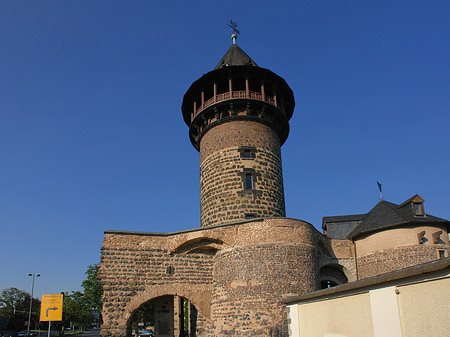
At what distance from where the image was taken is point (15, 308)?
55.6 m

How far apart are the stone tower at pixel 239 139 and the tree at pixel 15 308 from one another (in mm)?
49764

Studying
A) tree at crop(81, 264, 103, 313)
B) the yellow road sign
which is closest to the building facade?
the yellow road sign

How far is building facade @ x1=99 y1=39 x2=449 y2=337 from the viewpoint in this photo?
14.0 meters

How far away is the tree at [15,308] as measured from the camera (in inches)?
2109

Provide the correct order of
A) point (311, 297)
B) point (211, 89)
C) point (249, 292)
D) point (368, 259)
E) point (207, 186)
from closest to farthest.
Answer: point (311, 297) < point (249, 292) < point (368, 259) < point (207, 186) < point (211, 89)

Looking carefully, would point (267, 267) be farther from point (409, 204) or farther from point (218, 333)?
point (409, 204)

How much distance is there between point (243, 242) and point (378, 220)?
8.09 metres

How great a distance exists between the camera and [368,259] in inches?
708

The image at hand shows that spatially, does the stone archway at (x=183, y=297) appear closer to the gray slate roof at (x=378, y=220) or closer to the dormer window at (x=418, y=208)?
the gray slate roof at (x=378, y=220)

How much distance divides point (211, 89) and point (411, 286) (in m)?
16.4

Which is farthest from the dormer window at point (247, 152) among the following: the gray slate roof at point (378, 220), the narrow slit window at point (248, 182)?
the gray slate roof at point (378, 220)

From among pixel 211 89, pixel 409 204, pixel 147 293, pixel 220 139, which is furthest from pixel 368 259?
pixel 211 89

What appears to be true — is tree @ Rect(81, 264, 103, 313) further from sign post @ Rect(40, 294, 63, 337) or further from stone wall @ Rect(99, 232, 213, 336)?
stone wall @ Rect(99, 232, 213, 336)

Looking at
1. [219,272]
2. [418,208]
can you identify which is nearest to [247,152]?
[219,272]
